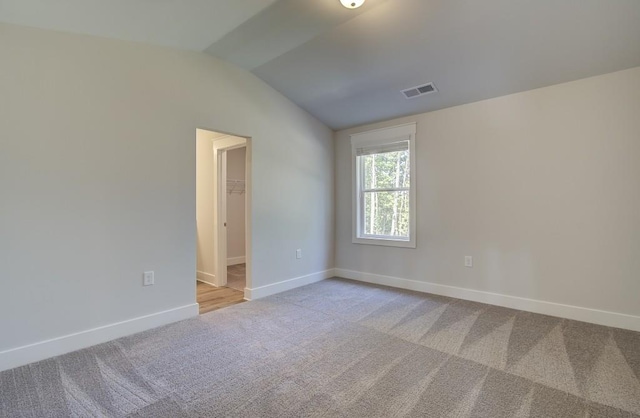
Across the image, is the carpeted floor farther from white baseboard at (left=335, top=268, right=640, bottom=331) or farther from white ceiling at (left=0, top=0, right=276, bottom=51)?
white ceiling at (left=0, top=0, right=276, bottom=51)

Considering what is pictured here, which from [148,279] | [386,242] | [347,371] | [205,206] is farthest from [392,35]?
[205,206]

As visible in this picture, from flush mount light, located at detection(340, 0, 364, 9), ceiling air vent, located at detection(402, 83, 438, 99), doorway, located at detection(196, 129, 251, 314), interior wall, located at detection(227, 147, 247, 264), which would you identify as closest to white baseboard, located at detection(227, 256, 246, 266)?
interior wall, located at detection(227, 147, 247, 264)

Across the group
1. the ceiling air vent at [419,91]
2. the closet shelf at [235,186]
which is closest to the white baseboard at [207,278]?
the closet shelf at [235,186]

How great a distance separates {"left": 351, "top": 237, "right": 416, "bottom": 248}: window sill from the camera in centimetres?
413

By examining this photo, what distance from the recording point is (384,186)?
4.46m

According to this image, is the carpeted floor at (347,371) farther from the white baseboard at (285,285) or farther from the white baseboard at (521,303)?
the white baseboard at (285,285)

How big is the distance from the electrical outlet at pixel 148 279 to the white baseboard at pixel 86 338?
0.29 m

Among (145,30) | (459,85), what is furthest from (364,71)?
(145,30)

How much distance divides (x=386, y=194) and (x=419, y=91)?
147cm

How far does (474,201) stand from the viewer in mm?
3629

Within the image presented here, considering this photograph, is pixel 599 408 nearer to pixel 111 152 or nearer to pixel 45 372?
pixel 45 372

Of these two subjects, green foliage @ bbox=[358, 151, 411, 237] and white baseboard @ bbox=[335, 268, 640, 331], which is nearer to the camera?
white baseboard @ bbox=[335, 268, 640, 331]

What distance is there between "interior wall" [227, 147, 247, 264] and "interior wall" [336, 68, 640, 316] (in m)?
3.35

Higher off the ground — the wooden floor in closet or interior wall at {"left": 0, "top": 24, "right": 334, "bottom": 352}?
interior wall at {"left": 0, "top": 24, "right": 334, "bottom": 352}
